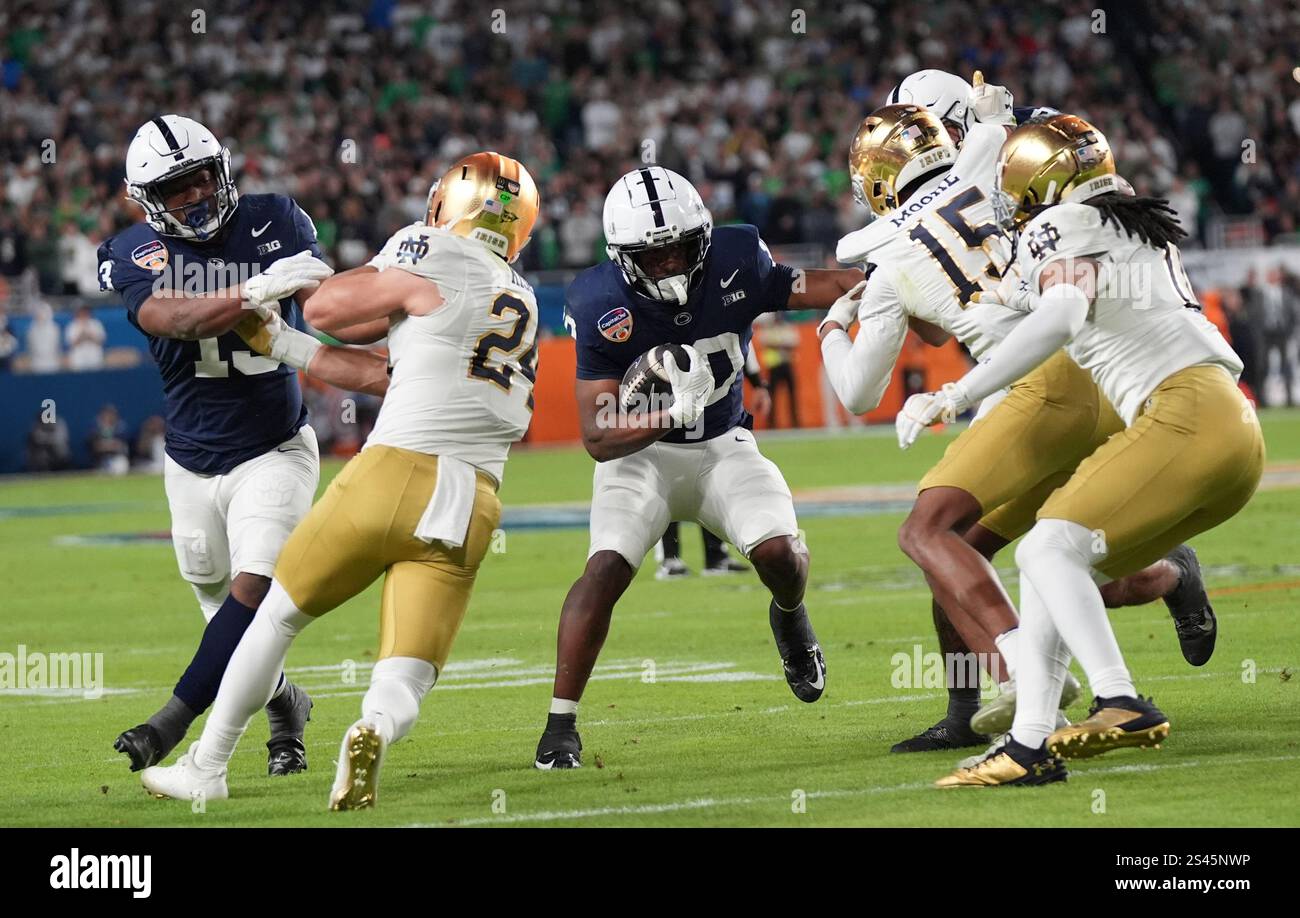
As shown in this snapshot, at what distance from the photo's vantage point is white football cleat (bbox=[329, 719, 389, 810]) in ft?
17.4

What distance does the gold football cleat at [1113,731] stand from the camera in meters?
5.23

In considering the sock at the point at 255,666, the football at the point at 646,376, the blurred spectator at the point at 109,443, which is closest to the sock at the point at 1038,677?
the football at the point at 646,376

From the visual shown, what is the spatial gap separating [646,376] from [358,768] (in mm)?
1621

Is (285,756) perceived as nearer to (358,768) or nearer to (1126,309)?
(358,768)

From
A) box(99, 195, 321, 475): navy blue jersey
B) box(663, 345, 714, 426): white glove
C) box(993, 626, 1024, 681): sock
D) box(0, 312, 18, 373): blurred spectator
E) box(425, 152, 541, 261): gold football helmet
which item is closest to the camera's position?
box(993, 626, 1024, 681): sock

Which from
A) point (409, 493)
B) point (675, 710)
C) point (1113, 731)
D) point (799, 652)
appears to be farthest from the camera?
point (675, 710)

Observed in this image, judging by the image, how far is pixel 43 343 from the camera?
20.5 metres

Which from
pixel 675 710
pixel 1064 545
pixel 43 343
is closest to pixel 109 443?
pixel 43 343

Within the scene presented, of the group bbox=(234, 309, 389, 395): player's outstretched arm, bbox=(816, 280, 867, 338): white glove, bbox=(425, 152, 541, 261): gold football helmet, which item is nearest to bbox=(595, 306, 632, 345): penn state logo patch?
bbox=(425, 152, 541, 261): gold football helmet

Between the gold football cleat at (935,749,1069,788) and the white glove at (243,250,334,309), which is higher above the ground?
the white glove at (243,250,334,309)

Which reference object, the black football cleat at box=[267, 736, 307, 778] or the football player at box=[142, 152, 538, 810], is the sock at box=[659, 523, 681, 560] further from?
the football player at box=[142, 152, 538, 810]

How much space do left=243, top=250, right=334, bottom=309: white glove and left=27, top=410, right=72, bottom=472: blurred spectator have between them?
15.6 m

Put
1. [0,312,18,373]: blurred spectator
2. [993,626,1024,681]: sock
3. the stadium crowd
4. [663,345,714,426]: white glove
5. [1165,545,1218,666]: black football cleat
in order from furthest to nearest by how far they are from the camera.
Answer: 1. the stadium crowd
2. [0,312,18,373]: blurred spectator
3. [1165,545,1218,666]: black football cleat
4. [663,345,714,426]: white glove
5. [993,626,1024,681]: sock

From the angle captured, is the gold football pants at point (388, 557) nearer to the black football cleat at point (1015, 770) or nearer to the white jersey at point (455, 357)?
the white jersey at point (455, 357)
